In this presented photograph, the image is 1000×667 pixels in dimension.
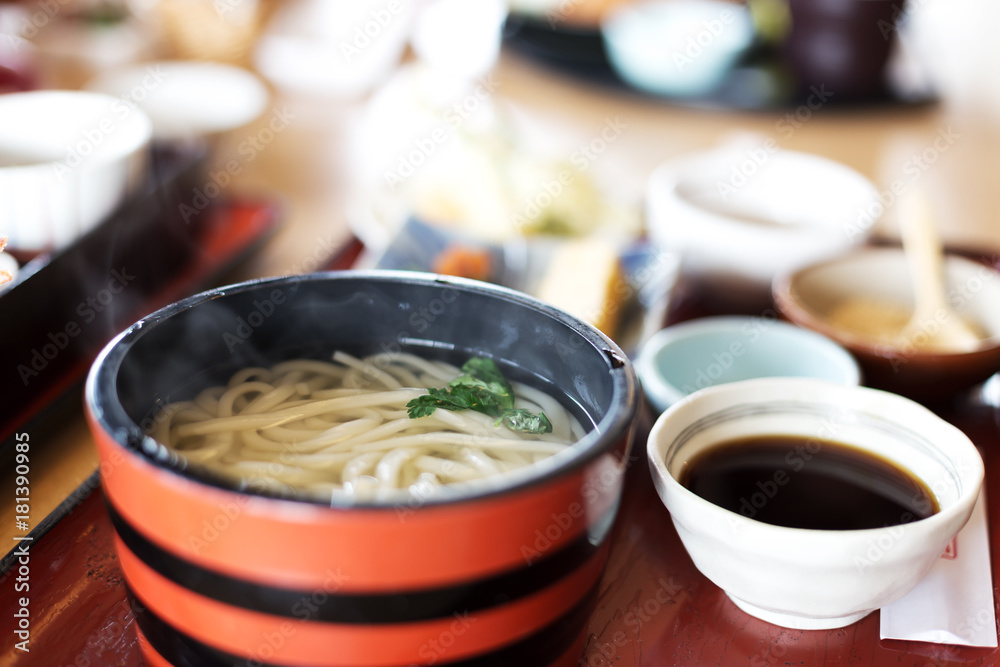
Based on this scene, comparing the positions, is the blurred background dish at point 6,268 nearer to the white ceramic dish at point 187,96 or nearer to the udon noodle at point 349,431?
the udon noodle at point 349,431

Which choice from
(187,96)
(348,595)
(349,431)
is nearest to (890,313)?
(349,431)

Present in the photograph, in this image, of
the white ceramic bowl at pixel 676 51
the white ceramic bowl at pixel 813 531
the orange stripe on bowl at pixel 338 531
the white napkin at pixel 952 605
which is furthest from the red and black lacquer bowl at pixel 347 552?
the white ceramic bowl at pixel 676 51

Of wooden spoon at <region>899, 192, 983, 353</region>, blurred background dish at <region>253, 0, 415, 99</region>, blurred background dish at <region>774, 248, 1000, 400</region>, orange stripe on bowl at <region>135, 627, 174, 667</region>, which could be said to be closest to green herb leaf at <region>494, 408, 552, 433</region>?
orange stripe on bowl at <region>135, 627, 174, 667</region>

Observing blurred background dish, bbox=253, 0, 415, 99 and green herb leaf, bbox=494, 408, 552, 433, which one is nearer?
green herb leaf, bbox=494, 408, 552, 433

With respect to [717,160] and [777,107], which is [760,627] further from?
[777,107]

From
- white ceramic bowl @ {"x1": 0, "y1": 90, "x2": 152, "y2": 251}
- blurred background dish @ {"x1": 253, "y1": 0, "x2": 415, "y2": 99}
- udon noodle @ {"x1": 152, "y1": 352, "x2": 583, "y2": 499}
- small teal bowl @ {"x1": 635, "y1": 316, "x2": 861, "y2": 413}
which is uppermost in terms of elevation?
→ white ceramic bowl @ {"x1": 0, "y1": 90, "x2": 152, "y2": 251}

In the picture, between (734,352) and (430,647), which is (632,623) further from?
(734,352)

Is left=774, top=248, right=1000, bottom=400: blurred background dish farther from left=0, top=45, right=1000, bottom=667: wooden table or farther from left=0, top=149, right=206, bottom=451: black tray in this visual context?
left=0, top=149, right=206, bottom=451: black tray
